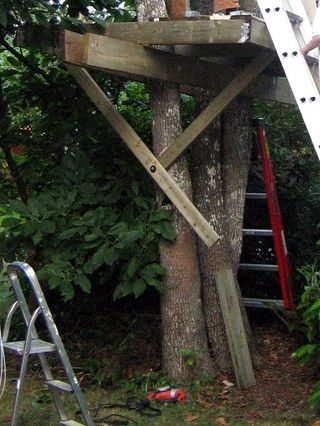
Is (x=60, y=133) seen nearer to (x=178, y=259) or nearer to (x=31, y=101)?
(x=31, y=101)

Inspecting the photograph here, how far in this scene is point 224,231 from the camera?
6.61 m

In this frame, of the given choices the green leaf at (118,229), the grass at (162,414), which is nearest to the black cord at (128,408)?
the grass at (162,414)

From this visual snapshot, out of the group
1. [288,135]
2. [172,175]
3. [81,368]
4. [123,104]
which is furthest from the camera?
[288,135]

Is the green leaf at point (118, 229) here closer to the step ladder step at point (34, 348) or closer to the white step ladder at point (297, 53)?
the step ladder step at point (34, 348)

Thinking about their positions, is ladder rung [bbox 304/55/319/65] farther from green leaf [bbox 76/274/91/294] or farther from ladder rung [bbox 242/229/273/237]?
ladder rung [bbox 242/229/273/237]

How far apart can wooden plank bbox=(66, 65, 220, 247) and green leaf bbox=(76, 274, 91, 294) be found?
909 millimetres

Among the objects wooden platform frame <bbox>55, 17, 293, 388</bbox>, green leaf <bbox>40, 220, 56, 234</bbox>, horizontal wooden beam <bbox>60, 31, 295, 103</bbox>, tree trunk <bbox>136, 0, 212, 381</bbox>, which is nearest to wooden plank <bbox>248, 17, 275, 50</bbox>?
wooden platform frame <bbox>55, 17, 293, 388</bbox>

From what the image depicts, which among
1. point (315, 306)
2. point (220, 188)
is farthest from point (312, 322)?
point (220, 188)

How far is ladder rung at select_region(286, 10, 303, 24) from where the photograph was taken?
15.5 feet

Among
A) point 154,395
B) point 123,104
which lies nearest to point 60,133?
point 123,104

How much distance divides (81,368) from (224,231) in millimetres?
1734

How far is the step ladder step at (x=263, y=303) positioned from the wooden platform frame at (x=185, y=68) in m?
0.89

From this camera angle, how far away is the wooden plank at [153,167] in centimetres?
589

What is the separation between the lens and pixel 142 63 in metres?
5.76
